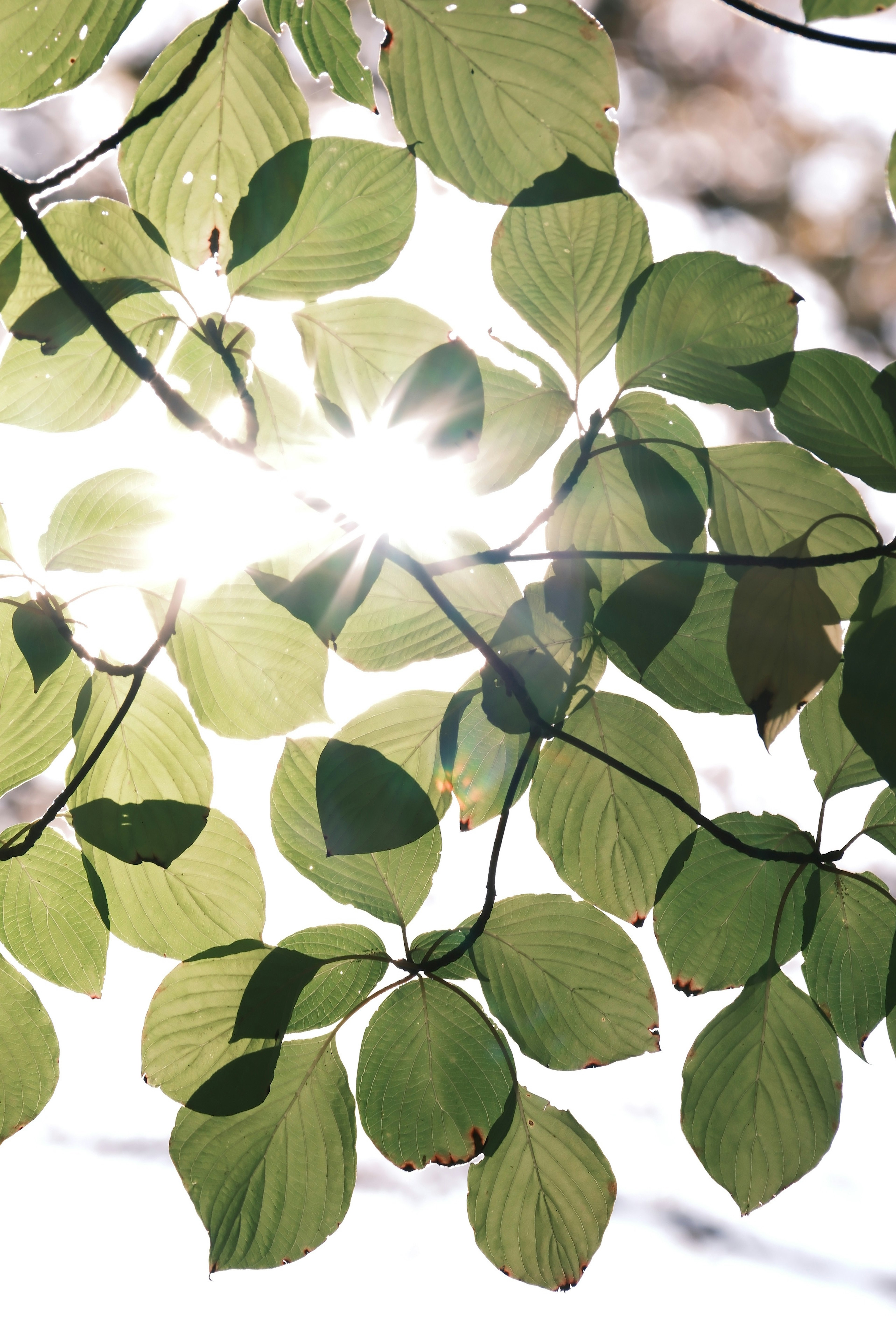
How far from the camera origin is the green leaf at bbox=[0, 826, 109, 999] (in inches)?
17.6

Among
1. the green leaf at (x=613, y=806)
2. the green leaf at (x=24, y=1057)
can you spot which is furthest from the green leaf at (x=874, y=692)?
the green leaf at (x=24, y=1057)

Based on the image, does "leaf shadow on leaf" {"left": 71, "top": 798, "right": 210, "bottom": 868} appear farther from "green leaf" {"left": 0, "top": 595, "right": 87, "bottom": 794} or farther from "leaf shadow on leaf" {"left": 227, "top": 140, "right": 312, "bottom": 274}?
"leaf shadow on leaf" {"left": 227, "top": 140, "right": 312, "bottom": 274}

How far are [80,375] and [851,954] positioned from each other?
0.48m

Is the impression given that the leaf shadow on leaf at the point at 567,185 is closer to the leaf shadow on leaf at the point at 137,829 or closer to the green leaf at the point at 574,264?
the green leaf at the point at 574,264

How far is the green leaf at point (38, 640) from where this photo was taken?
1.33 ft

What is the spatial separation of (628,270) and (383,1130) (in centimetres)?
43

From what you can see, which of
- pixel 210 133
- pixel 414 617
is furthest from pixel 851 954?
pixel 210 133

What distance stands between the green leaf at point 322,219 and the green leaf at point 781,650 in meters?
0.23

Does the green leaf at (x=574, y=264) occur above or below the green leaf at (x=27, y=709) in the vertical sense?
above

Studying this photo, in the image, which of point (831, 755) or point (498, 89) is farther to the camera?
point (831, 755)

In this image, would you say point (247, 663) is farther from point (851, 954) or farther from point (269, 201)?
point (851, 954)

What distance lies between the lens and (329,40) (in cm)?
37

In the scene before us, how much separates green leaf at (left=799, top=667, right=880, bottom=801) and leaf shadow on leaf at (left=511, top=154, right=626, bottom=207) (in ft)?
0.90

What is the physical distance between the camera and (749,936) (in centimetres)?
43
